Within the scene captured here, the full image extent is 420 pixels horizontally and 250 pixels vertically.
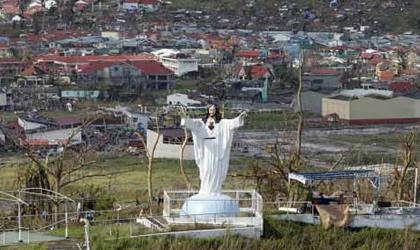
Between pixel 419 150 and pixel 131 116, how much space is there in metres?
10.7

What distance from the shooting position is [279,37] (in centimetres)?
5556

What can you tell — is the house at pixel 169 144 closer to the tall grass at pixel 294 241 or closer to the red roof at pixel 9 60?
the tall grass at pixel 294 241

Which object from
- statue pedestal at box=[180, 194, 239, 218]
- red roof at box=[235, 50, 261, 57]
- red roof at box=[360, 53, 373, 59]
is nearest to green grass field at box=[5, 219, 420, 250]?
statue pedestal at box=[180, 194, 239, 218]

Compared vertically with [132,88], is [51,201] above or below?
above

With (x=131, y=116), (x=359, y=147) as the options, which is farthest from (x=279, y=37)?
(x=359, y=147)

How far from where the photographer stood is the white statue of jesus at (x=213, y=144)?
9219 millimetres

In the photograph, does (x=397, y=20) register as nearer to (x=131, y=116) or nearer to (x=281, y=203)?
(x=131, y=116)

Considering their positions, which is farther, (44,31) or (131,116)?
(44,31)

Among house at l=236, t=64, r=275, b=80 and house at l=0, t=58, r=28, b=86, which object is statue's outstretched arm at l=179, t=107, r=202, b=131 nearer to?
house at l=0, t=58, r=28, b=86

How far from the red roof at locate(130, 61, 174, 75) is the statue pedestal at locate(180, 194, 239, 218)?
92.3ft

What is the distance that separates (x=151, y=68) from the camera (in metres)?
37.8

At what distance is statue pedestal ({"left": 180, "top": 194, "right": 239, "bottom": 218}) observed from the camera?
916cm

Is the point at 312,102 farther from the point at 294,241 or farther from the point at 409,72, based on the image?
the point at 294,241

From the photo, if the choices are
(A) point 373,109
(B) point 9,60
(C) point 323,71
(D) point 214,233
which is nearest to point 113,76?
(B) point 9,60
